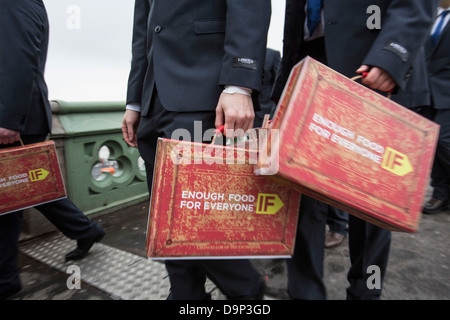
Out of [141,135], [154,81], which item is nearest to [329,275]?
[141,135]

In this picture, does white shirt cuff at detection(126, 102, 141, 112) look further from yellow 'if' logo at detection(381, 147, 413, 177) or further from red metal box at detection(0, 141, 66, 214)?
yellow 'if' logo at detection(381, 147, 413, 177)

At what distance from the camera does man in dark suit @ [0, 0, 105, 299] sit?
5.00ft

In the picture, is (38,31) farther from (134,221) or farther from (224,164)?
(134,221)

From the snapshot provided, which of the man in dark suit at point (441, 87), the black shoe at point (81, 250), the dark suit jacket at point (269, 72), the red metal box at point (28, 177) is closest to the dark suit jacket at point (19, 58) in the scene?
the red metal box at point (28, 177)

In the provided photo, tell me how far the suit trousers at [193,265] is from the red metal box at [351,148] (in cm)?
38

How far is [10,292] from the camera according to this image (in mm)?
1646

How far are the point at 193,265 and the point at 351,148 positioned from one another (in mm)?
802

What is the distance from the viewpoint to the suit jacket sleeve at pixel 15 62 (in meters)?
1.52

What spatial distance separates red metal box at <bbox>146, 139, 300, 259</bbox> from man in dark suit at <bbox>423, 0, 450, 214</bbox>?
2.71 m

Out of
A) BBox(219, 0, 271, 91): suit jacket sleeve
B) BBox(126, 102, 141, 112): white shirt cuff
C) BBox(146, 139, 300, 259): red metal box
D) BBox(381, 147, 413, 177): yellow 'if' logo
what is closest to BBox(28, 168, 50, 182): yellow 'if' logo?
BBox(126, 102, 141, 112): white shirt cuff

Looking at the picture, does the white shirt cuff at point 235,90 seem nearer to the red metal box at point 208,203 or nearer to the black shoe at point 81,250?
the red metal box at point 208,203

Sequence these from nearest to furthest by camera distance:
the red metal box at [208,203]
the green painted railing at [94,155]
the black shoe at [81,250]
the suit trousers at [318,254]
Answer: the red metal box at [208,203] < the suit trousers at [318,254] < the black shoe at [81,250] < the green painted railing at [94,155]

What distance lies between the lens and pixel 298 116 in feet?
2.42
